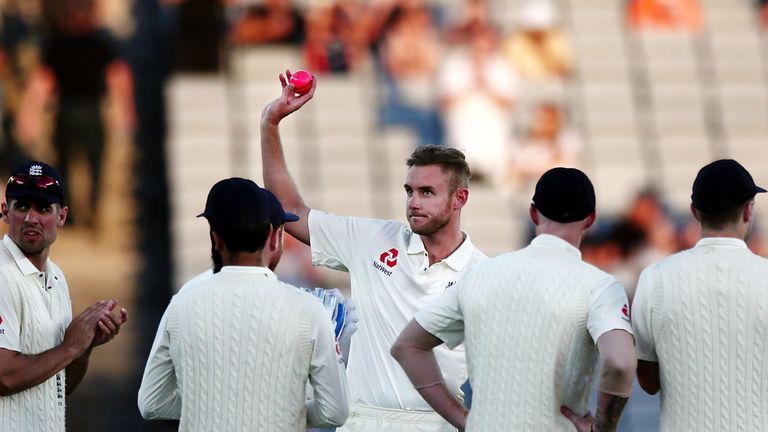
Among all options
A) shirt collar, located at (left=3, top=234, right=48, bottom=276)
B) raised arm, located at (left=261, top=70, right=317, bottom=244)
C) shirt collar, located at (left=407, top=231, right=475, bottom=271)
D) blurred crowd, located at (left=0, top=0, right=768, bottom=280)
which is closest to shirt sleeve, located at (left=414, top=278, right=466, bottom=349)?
shirt collar, located at (left=407, top=231, right=475, bottom=271)

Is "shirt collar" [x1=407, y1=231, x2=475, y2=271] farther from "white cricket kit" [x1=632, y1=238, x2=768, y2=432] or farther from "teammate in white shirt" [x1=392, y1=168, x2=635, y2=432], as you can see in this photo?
"white cricket kit" [x1=632, y1=238, x2=768, y2=432]

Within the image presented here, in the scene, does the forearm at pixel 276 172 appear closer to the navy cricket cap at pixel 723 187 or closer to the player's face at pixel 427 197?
Answer: the player's face at pixel 427 197

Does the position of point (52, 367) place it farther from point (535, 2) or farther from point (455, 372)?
point (535, 2)

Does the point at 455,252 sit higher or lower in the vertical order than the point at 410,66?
lower

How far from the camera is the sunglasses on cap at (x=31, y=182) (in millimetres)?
4258

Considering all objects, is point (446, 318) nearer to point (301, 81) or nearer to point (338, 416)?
point (338, 416)

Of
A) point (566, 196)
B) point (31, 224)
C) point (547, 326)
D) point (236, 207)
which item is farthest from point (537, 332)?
point (31, 224)

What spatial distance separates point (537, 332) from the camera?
3.78m

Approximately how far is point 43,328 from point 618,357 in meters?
1.94

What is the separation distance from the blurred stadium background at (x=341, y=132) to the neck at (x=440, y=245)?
213 inches

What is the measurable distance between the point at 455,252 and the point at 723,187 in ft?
4.25

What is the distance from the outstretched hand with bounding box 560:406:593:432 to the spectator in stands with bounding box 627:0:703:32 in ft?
33.1

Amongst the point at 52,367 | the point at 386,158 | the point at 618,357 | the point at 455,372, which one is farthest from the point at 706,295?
the point at 386,158

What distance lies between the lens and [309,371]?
3.68m
